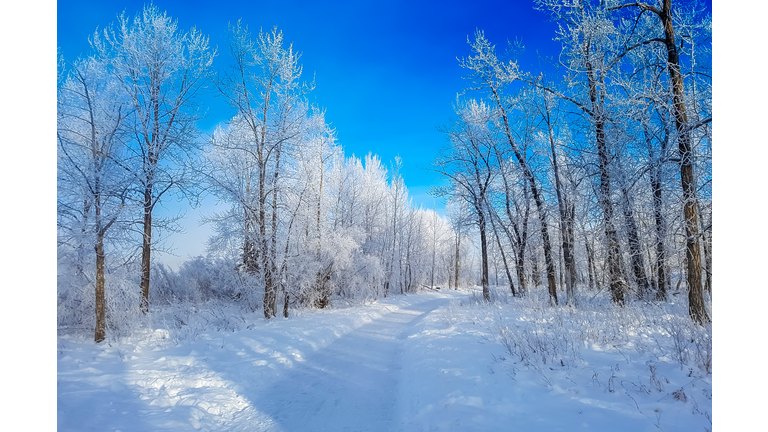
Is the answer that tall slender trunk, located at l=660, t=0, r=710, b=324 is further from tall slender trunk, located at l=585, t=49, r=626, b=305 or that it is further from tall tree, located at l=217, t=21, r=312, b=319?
tall tree, located at l=217, t=21, r=312, b=319

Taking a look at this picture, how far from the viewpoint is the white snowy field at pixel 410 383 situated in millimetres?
3059

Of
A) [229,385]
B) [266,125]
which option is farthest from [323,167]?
[229,385]

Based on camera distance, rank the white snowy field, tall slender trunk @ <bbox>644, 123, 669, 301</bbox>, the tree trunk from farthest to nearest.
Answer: the tree trunk → tall slender trunk @ <bbox>644, 123, 669, 301</bbox> → the white snowy field

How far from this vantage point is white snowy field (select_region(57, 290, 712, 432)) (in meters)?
3.06

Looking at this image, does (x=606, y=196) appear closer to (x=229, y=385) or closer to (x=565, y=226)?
(x=565, y=226)

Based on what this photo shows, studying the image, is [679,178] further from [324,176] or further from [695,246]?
[324,176]

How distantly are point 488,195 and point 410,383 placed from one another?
11593 millimetres

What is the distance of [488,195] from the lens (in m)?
14.7

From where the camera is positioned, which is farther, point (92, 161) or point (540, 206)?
point (540, 206)

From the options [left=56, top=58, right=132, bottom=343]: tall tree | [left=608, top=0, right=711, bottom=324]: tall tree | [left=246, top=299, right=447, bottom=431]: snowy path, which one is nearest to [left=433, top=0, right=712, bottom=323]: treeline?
[left=608, top=0, right=711, bottom=324]: tall tree

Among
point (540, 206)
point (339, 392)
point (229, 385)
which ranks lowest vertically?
point (339, 392)

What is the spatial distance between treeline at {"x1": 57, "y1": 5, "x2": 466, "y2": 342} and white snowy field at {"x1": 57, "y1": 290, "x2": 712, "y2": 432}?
1915mm
